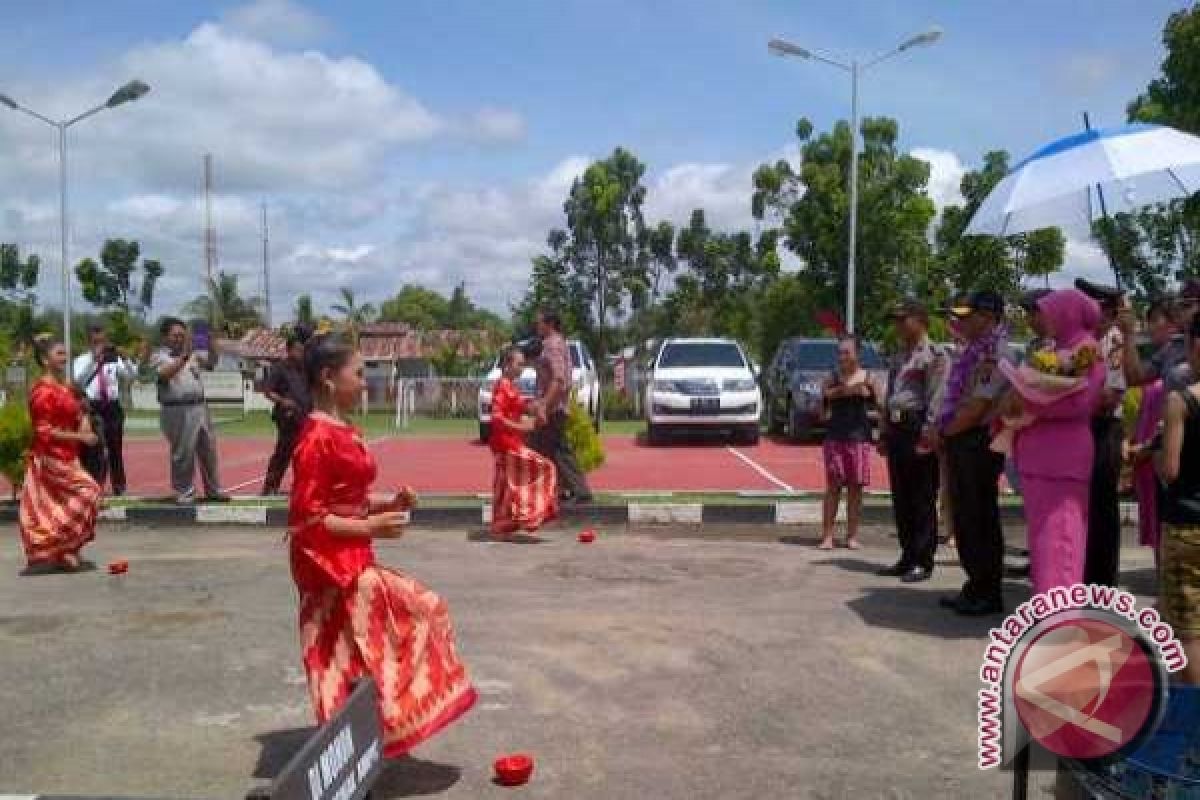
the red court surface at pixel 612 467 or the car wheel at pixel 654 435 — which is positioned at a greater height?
the car wheel at pixel 654 435

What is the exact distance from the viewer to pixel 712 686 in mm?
5027

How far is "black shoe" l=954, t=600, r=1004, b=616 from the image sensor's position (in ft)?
20.6

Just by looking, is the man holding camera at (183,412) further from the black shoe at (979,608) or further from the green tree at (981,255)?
the green tree at (981,255)

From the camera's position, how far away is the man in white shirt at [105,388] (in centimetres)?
1119

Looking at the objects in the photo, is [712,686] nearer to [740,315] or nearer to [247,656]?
[247,656]

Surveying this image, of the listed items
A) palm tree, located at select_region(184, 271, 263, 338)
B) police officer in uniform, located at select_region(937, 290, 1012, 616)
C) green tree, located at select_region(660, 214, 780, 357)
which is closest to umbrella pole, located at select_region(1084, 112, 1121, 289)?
police officer in uniform, located at select_region(937, 290, 1012, 616)

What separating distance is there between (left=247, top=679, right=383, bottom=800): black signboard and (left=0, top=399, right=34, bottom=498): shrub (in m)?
8.80

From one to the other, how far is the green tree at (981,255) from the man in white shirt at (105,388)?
23.0 meters

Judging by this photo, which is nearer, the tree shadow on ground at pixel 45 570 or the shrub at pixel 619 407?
the tree shadow on ground at pixel 45 570

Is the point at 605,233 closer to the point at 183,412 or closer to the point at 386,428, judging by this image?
the point at 386,428

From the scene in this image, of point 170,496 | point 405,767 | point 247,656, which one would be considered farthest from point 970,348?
point 170,496

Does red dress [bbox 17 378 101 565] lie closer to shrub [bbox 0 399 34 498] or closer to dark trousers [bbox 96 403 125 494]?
shrub [bbox 0 399 34 498]

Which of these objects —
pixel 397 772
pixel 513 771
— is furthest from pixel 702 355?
pixel 513 771

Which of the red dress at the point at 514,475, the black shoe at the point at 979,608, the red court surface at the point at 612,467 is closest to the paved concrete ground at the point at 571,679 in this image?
the black shoe at the point at 979,608
